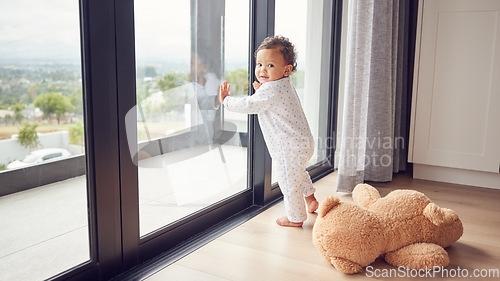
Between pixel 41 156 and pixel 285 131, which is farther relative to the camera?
pixel 285 131

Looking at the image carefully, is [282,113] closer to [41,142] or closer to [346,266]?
[346,266]

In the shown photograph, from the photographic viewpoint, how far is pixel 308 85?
2678mm

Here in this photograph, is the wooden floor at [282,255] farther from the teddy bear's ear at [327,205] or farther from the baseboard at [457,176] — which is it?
the baseboard at [457,176]

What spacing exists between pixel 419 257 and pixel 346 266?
25cm

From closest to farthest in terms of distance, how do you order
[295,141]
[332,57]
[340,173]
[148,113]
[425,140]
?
1. [148,113]
2. [295,141]
3. [340,173]
4. [425,140]
5. [332,57]

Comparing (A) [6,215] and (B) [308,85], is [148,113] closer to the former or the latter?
(A) [6,215]

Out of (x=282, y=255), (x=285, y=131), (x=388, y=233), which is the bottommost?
(x=282, y=255)

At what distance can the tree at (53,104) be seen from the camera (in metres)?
1.11

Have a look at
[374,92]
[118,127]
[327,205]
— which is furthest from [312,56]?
[118,127]

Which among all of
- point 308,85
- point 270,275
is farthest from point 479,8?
point 270,275

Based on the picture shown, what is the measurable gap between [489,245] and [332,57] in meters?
1.56

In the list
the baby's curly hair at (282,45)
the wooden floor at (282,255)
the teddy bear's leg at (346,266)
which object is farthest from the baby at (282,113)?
the teddy bear's leg at (346,266)

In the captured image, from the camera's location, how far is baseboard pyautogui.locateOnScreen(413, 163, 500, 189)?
99.0 inches

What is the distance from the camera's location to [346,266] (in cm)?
141
